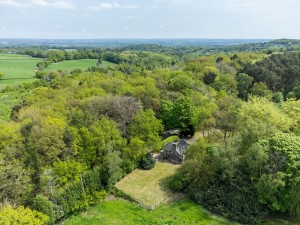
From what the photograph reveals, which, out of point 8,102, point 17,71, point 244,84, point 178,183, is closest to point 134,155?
point 178,183

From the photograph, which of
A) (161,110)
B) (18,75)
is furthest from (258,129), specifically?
(18,75)

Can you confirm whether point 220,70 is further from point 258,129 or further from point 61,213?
point 61,213

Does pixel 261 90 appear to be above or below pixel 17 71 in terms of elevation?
above

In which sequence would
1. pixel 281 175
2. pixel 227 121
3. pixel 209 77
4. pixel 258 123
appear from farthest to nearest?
1. pixel 209 77
2. pixel 227 121
3. pixel 258 123
4. pixel 281 175

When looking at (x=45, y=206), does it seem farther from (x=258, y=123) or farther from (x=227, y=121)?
(x=227, y=121)

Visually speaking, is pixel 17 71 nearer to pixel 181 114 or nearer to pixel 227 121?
pixel 181 114

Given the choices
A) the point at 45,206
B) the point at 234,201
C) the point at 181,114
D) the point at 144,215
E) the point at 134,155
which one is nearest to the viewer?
the point at 45,206

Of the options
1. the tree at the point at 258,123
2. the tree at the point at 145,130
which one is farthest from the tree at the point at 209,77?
the tree at the point at 145,130

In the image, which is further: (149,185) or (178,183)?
(149,185)

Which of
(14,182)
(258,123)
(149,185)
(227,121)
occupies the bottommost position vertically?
(149,185)
